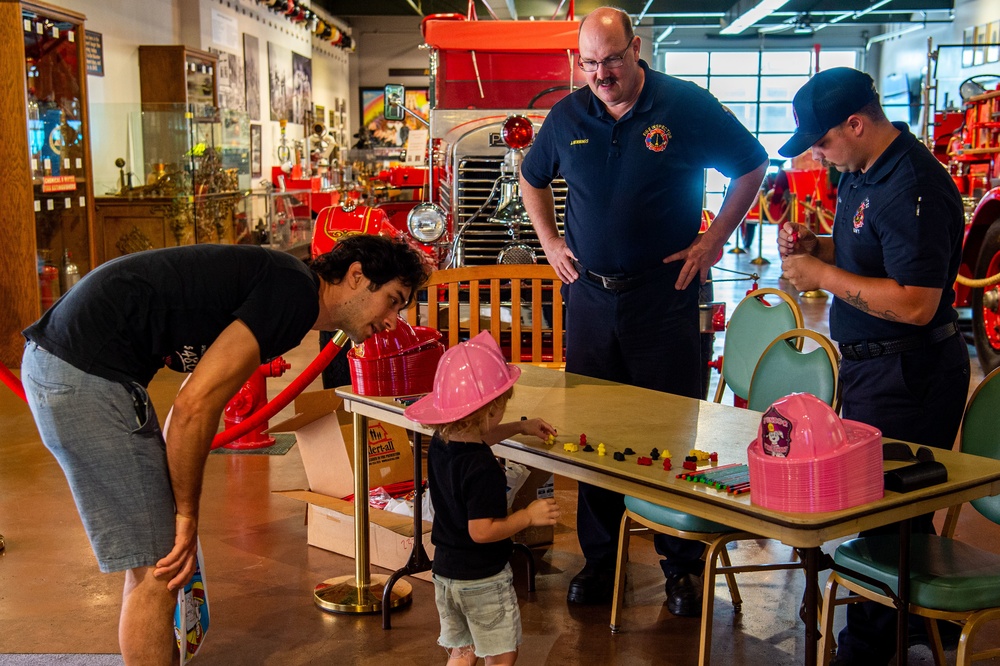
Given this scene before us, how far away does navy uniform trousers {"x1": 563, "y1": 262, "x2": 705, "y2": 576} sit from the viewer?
140 inches

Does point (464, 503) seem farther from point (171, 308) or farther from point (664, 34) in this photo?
point (664, 34)

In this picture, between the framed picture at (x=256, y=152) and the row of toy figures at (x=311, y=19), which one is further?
the row of toy figures at (x=311, y=19)

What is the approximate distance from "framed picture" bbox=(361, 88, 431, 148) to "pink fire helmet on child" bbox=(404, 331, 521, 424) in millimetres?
21377

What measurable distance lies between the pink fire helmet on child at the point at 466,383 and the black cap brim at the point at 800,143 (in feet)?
3.33

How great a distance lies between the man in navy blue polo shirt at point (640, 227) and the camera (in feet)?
11.5

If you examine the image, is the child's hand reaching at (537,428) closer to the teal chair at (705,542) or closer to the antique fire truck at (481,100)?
the teal chair at (705,542)

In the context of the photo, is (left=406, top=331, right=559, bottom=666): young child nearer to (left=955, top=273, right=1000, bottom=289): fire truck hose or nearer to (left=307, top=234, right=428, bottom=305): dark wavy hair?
(left=307, top=234, right=428, bottom=305): dark wavy hair

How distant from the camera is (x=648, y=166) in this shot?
351 centimetres

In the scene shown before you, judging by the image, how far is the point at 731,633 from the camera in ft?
11.2

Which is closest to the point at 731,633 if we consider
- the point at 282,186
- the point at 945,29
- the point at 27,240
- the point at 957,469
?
→ the point at 957,469

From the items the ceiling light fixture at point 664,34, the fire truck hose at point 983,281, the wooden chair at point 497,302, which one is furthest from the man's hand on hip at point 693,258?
the ceiling light fixture at point 664,34

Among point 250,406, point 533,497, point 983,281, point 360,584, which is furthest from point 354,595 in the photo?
point 983,281

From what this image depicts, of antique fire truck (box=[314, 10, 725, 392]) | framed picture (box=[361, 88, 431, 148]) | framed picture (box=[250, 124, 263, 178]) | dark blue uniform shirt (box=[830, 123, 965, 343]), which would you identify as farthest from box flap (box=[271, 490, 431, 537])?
framed picture (box=[361, 88, 431, 148])

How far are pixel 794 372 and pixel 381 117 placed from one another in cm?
2316
